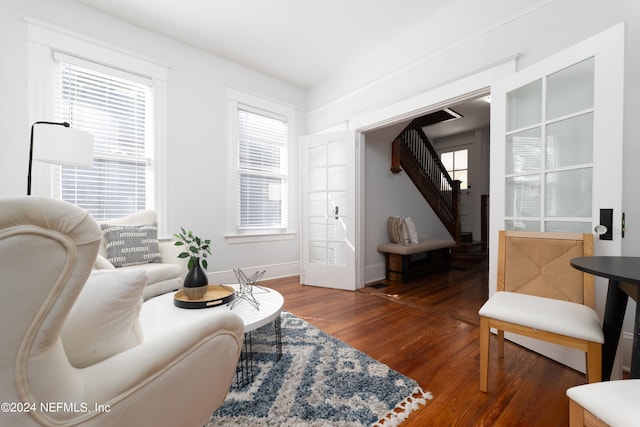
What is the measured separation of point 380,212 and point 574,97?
105 inches

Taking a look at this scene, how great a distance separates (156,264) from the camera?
2.52m

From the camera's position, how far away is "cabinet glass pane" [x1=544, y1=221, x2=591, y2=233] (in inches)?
66.1

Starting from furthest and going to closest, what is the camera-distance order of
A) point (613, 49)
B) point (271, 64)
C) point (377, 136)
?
point (377, 136) < point (271, 64) < point (613, 49)

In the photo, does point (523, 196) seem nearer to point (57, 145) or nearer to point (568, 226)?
point (568, 226)

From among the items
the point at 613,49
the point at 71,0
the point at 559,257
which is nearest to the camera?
the point at 613,49

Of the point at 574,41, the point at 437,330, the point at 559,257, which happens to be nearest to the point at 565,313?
the point at 559,257

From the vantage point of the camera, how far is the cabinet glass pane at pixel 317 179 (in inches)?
149

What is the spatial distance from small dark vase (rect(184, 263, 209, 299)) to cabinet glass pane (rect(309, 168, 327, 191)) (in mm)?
2401

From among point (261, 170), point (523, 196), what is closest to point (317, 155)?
point (261, 170)

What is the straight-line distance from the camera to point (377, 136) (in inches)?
162

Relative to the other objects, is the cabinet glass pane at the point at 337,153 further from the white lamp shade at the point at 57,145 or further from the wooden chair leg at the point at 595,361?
the wooden chair leg at the point at 595,361

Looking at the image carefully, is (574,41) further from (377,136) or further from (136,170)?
(136,170)

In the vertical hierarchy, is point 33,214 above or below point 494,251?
above

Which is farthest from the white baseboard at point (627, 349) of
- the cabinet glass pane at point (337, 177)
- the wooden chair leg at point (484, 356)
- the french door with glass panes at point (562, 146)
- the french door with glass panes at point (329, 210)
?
the cabinet glass pane at point (337, 177)
